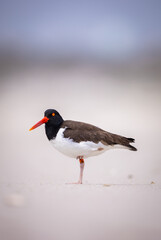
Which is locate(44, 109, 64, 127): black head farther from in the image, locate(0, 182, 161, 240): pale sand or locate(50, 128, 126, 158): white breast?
locate(0, 182, 161, 240): pale sand

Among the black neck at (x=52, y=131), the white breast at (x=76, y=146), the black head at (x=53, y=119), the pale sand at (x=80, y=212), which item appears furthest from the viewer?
the black head at (x=53, y=119)

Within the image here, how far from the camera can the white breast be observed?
513cm

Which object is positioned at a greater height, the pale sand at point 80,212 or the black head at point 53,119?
the black head at point 53,119

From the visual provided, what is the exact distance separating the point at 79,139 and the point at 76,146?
0.10m

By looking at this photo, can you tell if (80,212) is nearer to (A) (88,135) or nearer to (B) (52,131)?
(A) (88,135)

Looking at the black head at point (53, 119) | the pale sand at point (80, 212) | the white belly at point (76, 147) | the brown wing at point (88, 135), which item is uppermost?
the black head at point (53, 119)

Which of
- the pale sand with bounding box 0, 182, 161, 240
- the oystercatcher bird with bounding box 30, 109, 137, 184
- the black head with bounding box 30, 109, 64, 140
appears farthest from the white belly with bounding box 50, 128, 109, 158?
the pale sand with bounding box 0, 182, 161, 240

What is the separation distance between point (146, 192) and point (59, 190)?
0.94m

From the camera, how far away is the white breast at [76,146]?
16.8 ft

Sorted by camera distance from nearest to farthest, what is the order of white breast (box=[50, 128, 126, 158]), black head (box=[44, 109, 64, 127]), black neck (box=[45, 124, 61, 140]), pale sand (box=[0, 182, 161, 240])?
pale sand (box=[0, 182, 161, 240]) < white breast (box=[50, 128, 126, 158]) < black neck (box=[45, 124, 61, 140]) < black head (box=[44, 109, 64, 127])

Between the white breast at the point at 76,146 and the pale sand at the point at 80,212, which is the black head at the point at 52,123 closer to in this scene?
the white breast at the point at 76,146

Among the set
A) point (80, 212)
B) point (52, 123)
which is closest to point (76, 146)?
point (52, 123)

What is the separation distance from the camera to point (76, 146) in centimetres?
512

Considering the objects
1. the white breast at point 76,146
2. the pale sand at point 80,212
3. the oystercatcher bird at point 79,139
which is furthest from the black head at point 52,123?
the pale sand at point 80,212
